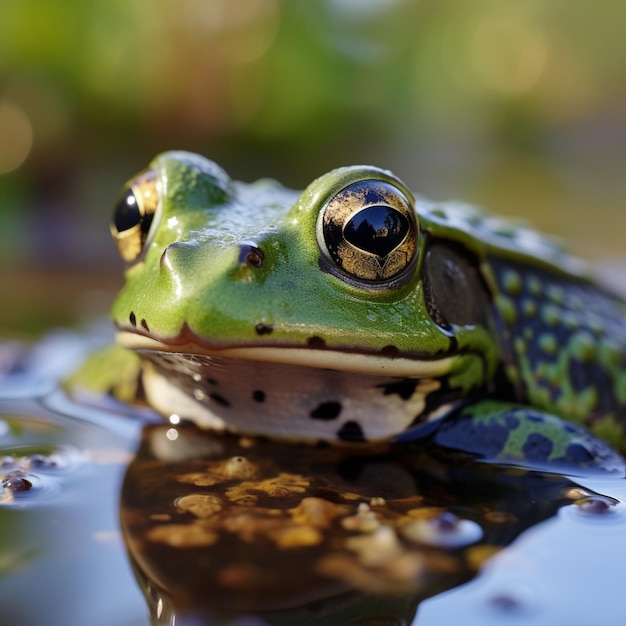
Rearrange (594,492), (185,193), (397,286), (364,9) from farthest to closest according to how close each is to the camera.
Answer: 1. (364,9)
2. (185,193)
3. (397,286)
4. (594,492)

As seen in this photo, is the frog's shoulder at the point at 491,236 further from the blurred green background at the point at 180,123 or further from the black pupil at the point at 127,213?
the blurred green background at the point at 180,123

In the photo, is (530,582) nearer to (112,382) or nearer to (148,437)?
(148,437)

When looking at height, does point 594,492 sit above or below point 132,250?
below

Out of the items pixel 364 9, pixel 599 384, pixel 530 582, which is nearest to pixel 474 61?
pixel 364 9

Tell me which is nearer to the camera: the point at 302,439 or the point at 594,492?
the point at 594,492

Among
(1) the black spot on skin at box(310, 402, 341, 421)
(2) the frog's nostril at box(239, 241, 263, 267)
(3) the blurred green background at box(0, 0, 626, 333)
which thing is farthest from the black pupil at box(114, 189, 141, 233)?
(3) the blurred green background at box(0, 0, 626, 333)

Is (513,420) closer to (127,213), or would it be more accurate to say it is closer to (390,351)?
(390,351)

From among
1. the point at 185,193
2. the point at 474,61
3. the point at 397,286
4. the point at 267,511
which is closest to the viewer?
the point at 267,511

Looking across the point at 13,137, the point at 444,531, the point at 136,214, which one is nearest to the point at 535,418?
the point at 444,531
